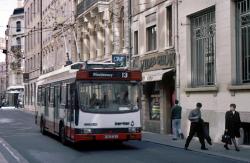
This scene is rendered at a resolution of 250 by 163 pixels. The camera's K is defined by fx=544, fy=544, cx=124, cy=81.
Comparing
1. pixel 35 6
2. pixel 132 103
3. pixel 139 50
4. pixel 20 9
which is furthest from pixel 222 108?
pixel 20 9

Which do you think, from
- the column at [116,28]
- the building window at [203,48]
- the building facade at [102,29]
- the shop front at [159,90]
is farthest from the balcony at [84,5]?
the building window at [203,48]

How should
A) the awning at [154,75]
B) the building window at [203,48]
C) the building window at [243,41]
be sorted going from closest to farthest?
the building window at [243,41]
the building window at [203,48]
the awning at [154,75]

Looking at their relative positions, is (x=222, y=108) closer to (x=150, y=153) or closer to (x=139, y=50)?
(x=150, y=153)

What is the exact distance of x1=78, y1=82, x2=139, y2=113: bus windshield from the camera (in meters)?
18.1

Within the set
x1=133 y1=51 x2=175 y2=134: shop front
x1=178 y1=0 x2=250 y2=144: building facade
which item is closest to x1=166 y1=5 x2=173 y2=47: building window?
x1=133 y1=51 x2=175 y2=134: shop front

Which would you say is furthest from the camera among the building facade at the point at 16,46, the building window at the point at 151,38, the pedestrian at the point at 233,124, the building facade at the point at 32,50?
the building facade at the point at 16,46

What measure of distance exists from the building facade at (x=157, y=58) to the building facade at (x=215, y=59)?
1.38m

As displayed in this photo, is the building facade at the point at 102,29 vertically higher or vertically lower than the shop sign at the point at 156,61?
higher

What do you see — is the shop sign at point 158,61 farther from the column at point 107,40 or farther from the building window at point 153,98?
the column at point 107,40

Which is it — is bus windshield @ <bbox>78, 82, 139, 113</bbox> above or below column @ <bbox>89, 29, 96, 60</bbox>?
below

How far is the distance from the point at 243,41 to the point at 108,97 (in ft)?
18.9

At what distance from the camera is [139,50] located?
30.7 metres

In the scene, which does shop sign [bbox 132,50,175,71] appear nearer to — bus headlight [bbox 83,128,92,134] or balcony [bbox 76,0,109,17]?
balcony [bbox 76,0,109,17]

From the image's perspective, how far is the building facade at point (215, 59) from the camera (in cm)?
2009
